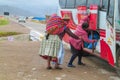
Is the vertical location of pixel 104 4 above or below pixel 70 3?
above

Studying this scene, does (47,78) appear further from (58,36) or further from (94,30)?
(94,30)

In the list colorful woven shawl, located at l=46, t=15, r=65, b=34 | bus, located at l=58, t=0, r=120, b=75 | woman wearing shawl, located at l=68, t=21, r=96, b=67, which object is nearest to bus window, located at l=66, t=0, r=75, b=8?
bus, located at l=58, t=0, r=120, b=75

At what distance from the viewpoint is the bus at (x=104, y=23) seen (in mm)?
10133

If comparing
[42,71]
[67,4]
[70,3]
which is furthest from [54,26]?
[67,4]

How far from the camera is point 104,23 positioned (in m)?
11.5

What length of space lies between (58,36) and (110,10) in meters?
1.70

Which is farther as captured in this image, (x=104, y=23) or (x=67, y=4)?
(x=67, y=4)

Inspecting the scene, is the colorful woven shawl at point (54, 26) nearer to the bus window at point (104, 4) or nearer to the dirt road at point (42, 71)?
the dirt road at point (42, 71)

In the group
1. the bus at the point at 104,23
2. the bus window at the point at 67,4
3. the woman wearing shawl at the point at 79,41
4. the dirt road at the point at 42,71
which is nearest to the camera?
the bus at the point at 104,23

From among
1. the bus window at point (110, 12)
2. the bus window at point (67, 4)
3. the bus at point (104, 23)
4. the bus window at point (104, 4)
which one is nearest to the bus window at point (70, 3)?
the bus window at point (67, 4)

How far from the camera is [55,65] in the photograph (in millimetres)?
11594

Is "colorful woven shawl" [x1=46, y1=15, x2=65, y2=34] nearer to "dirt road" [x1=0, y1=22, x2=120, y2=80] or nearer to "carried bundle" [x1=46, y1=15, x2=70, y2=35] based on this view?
"carried bundle" [x1=46, y1=15, x2=70, y2=35]

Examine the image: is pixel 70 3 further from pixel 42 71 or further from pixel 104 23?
pixel 42 71

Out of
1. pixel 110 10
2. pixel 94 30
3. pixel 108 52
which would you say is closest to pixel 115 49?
pixel 108 52
